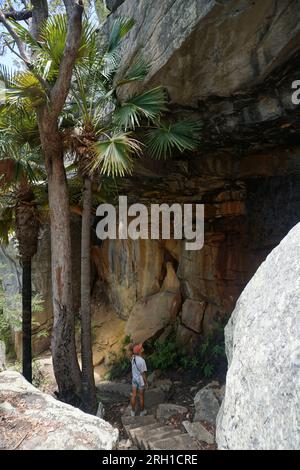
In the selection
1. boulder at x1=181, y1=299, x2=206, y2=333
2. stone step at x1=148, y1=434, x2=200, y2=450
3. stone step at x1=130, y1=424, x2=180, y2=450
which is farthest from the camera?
boulder at x1=181, y1=299, x2=206, y2=333

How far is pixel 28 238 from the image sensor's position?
791 cm

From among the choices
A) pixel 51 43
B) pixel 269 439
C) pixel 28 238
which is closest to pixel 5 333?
pixel 28 238

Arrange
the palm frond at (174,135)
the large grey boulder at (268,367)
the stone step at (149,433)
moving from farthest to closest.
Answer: the palm frond at (174,135)
the stone step at (149,433)
the large grey boulder at (268,367)

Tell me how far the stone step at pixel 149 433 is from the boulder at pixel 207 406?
0.59m

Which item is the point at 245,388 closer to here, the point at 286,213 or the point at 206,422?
the point at 206,422

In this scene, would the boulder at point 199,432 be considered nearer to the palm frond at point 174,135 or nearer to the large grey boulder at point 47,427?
the large grey boulder at point 47,427

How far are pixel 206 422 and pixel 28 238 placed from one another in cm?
471

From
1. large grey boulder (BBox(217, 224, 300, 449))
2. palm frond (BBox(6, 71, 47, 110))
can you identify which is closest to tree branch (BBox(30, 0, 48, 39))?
palm frond (BBox(6, 71, 47, 110))

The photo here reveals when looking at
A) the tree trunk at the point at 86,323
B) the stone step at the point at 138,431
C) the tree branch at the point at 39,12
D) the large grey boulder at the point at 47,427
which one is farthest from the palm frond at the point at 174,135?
the stone step at the point at 138,431

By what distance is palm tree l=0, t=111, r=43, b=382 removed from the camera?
7.34 meters

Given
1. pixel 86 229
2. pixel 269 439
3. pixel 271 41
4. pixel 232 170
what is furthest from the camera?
pixel 232 170

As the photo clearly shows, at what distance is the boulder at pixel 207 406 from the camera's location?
243 inches

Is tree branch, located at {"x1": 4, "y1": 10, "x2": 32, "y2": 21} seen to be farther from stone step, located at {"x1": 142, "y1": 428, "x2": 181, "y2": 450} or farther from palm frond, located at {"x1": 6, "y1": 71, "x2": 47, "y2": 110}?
stone step, located at {"x1": 142, "y1": 428, "x2": 181, "y2": 450}

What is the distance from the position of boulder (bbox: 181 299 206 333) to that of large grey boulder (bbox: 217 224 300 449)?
7.69 metres
